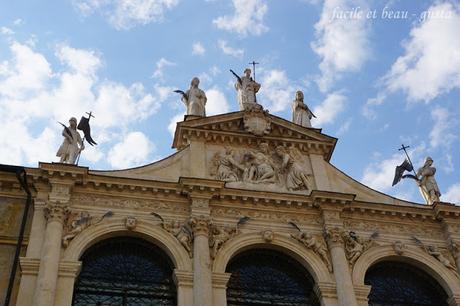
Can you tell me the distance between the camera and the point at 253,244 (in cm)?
1761

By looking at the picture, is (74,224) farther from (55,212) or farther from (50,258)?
(50,258)

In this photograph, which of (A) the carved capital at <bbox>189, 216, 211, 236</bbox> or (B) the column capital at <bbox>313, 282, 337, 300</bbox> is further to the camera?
(A) the carved capital at <bbox>189, 216, 211, 236</bbox>

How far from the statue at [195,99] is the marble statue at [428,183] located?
732 cm

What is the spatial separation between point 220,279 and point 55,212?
450cm

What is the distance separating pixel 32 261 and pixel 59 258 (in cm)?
63

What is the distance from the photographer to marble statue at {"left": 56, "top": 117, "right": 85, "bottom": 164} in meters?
18.4

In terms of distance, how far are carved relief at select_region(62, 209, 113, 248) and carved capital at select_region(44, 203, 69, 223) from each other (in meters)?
0.10

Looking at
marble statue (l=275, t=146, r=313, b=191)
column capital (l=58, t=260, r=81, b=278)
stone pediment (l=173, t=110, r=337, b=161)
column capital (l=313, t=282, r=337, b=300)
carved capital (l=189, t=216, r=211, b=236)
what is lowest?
column capital (l=313, t=282, r=337, b=300)

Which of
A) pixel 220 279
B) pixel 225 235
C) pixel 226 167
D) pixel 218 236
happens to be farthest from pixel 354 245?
pixel 226 167

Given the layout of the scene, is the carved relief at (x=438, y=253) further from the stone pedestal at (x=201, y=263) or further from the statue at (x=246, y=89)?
the statue at (x=246, y=89)

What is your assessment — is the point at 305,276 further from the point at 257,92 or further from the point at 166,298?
the point at 257,92

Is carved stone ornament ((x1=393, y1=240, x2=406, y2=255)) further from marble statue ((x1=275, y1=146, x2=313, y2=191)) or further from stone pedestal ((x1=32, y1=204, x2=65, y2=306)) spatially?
stone pedestal ((x1=32, y1=204, x2=65, y2=306))

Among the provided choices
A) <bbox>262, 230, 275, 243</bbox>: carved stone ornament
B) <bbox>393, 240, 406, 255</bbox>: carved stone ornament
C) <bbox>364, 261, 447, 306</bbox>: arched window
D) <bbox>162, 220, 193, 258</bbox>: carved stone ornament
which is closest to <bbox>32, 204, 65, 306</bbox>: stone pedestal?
<bbox>162, 220, 193, 258</bbox>: carved stone ornament

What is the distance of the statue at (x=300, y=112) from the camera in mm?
22016
